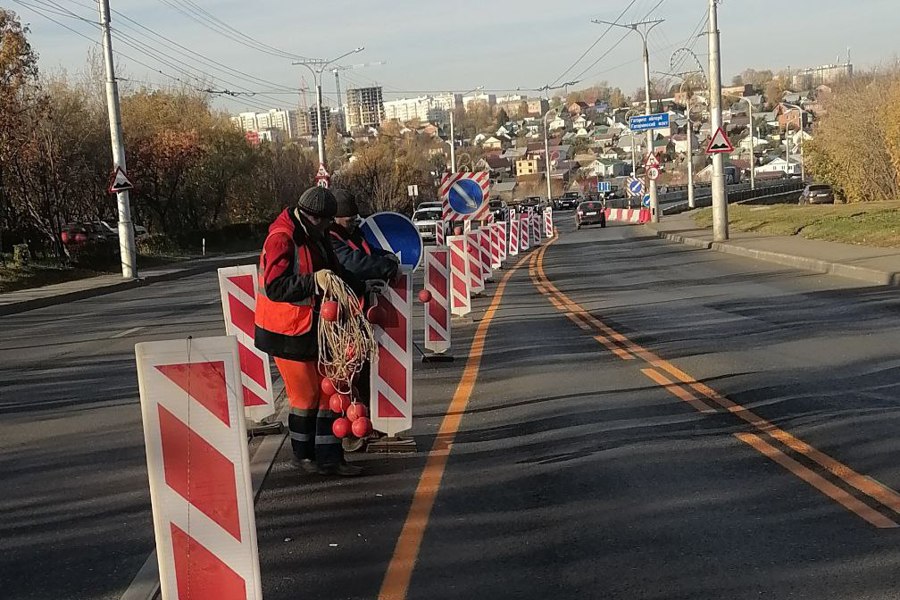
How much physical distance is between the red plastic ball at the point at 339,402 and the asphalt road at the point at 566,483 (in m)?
0.54

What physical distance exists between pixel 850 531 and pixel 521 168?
188270mm

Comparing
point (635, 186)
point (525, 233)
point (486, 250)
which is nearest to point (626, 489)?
point (486, 250)

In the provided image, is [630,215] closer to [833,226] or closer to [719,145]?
[833,226]

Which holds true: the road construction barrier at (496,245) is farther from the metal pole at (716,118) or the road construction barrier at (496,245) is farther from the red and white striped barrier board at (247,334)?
the red and white striped barrier board at (247,334)

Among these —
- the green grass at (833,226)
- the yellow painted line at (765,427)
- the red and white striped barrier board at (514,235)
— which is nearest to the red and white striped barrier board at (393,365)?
the yellow painted line at (765,427)

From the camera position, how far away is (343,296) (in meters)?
6.65

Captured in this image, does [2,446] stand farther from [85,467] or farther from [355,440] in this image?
[355,440]

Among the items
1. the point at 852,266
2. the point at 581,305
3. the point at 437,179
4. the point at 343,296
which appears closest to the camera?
the point at 343,296

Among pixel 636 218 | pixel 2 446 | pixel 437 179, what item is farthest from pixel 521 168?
pixel 2 446

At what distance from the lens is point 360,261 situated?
7387 millimetres

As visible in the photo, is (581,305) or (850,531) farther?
(581,305)

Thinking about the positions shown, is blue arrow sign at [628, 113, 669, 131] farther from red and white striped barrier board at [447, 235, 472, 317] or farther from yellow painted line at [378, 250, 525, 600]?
yellow painted line at [378, 250, 525, 600]

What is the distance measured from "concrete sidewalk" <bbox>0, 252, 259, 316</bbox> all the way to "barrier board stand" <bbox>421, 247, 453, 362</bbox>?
15.0 m

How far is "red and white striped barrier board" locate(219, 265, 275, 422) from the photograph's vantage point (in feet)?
29.3
